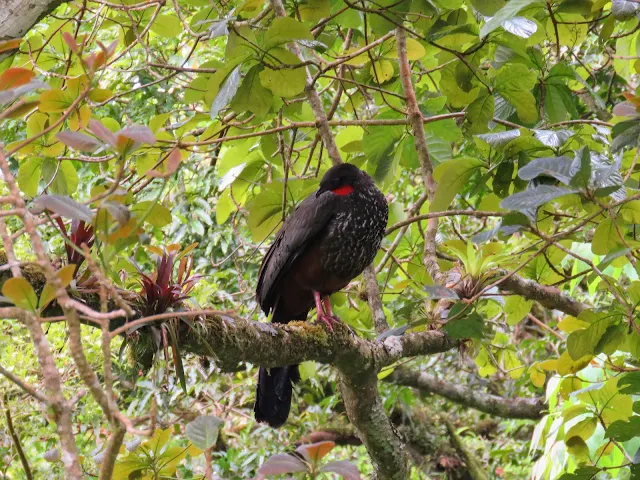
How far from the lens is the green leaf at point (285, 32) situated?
6.22ft

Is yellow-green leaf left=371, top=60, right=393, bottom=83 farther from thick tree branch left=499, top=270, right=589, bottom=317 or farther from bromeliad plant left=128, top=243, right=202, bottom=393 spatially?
bromeliad plant left=128, top=243, right=202, bottom=393

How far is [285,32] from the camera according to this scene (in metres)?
1.92

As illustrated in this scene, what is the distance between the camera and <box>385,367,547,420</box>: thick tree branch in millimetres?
4820

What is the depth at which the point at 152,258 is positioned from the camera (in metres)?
4.28

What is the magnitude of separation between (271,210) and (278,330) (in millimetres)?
897

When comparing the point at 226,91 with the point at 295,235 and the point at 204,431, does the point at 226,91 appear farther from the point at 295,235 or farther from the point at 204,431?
the point at 204,431

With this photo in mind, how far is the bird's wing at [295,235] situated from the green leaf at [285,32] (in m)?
0.81

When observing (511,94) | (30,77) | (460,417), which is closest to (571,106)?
(511,94)

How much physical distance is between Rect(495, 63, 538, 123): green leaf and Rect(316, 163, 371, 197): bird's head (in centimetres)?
66

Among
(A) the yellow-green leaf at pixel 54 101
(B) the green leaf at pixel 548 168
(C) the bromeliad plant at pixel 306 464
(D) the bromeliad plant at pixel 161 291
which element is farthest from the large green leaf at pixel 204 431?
(B) the green leaf at pixel 548 168

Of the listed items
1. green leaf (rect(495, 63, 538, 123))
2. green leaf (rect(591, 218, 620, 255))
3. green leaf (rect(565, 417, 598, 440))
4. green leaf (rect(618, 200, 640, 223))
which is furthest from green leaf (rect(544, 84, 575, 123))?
green leaf (rect(565, 417, 598, 440))

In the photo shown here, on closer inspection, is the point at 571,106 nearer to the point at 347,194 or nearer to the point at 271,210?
the point at 347,194

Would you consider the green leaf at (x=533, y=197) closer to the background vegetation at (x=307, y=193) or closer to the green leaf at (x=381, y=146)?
the background vegetation at (x=307, y=193)

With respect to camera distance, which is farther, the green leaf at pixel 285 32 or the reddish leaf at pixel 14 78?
the green leaf at pixel 285 32
